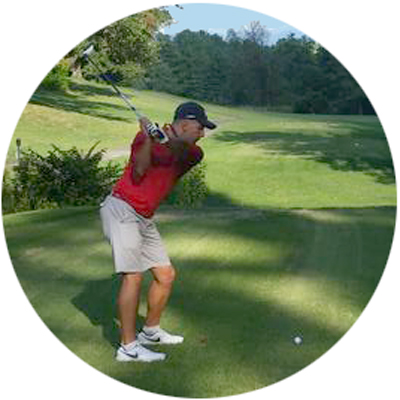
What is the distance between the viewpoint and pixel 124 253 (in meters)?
5.04

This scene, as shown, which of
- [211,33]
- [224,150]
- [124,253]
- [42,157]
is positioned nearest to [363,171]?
[224,150]

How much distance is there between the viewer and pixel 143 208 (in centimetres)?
511

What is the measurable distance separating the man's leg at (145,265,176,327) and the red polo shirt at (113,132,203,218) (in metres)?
0.43

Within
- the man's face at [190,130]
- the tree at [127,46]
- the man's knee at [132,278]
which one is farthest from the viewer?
the tree at [127,46]

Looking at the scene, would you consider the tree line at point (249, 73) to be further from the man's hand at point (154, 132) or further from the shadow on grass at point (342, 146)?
the man's hand at point (154, 132)

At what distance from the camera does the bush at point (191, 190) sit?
5.92 meters

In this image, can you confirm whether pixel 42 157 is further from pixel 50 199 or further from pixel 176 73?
pixel 176 73

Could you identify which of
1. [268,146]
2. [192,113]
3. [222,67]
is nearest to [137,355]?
[192,113]

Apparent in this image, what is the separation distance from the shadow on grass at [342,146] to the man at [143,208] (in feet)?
2.36

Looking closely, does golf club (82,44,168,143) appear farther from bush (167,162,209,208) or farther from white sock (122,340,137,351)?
white sock (122,340,137,351)

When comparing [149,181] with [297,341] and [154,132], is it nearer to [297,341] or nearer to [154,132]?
[154,132]

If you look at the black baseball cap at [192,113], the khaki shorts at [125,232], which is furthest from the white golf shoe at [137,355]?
the black baseball cap at [192,113]

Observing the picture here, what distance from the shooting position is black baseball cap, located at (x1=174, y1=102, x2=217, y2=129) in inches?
209

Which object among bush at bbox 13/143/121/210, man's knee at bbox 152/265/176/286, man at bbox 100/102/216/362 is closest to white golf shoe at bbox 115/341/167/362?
man at bbox 100/102/216/362
